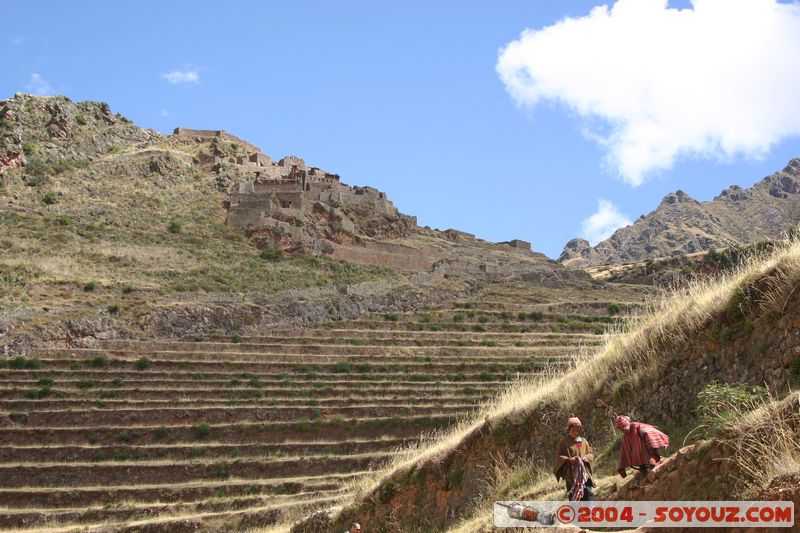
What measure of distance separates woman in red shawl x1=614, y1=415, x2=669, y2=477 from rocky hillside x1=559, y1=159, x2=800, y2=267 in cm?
9764

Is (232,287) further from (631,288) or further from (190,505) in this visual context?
(631,288)

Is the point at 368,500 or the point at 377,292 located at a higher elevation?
the point at 377,292

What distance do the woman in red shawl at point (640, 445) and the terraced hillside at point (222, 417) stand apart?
→ 1220cm

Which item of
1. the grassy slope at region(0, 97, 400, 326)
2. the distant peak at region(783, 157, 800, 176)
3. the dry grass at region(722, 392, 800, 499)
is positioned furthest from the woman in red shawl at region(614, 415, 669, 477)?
the distant peak at region(783, 157, 800, 176)

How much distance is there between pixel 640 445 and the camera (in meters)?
5.84

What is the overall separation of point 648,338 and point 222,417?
22.1 meters

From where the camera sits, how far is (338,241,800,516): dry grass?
259 inches

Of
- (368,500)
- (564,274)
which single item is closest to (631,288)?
(564,274)

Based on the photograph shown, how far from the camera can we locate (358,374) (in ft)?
108

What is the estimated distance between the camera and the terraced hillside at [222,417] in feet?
77.3

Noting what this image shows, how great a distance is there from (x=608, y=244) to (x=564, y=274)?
222 feet

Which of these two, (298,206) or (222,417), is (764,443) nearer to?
(222,417)

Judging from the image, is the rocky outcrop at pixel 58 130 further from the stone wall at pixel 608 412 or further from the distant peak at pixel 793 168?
the distant peak at pixel 793 168

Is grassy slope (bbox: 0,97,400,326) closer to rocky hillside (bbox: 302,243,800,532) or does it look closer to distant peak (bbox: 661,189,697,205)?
rocky hillside (bbox: 302,243,800,532)
